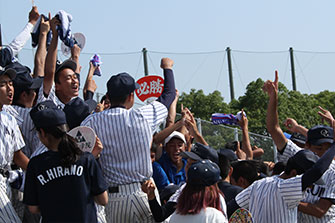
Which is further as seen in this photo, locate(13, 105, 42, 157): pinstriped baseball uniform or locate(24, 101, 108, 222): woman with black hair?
locate(13, 105, 42, 157): pinstriped baseball uniform

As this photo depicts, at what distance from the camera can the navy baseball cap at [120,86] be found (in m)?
5.50

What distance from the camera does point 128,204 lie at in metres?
5.40

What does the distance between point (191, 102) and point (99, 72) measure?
16.0m

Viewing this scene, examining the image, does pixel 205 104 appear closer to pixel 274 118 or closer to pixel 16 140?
pixel 274 118

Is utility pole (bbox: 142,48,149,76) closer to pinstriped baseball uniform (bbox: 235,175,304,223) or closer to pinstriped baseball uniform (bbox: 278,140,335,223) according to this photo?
→ pinstriped baseball uniform (bbox: 278,140,335,223)

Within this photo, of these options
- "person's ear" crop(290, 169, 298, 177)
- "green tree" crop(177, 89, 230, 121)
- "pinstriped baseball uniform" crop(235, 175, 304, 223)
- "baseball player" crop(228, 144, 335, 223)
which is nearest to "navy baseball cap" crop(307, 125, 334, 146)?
"baseball player" crop(228, 144, 335, 223)

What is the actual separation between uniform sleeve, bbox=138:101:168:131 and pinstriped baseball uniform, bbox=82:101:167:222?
0.46 ft

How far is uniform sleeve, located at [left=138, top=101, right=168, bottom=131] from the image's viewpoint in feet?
18.4

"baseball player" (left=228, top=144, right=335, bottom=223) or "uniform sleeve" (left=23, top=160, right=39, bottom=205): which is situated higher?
"uniform sleeve" (left=23, top=160, right=39, bottom=205)

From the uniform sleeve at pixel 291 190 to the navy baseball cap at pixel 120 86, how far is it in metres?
1.58

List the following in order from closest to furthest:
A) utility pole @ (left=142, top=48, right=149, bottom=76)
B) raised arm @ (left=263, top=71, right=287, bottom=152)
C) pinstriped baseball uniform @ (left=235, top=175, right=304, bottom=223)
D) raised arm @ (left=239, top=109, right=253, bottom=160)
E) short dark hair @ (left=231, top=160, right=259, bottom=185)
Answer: pinstriped baseball uniform @ (left=235, top=175, right=304, bottom=223) < raised arm @ (left=263, top=71, right=287, bottom=152) < short dark hair @ (left=231, top=160, right=259, bottom=185) < raised arm @ (left=239, top=109, right=253, bottom=160) < utility pole @ (left=142, top=48, right=149, bottom=76)

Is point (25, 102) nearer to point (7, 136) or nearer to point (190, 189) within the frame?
point (7, 136)

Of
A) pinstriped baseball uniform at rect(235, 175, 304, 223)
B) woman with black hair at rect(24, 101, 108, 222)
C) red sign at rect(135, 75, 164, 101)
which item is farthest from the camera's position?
red sign at rect(135, 75, 164, 101)

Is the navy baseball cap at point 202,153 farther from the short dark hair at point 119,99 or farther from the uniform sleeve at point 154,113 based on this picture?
the short dark hair at point 119,99
